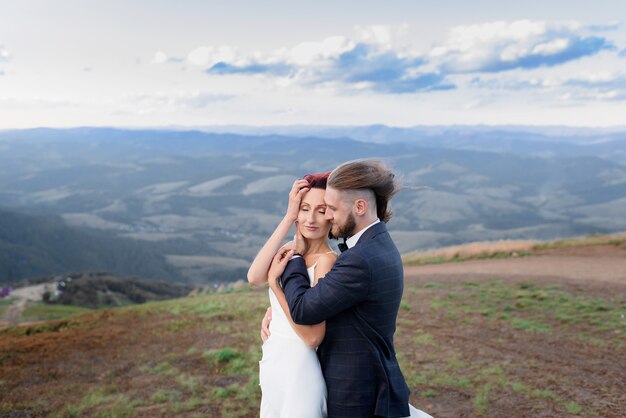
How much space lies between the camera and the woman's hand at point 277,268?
111 inches

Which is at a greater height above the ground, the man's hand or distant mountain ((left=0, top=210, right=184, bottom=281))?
the man's hand

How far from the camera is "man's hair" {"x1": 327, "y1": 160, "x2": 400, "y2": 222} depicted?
268cm

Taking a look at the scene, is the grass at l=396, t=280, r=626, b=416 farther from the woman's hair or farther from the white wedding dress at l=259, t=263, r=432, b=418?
the woman's hair

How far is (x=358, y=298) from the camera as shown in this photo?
261 centimetres

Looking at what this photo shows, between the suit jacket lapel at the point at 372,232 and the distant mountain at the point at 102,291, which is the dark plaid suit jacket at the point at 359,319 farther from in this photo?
the distant mountain at the point at 102,291

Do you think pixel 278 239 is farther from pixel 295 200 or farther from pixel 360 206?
pixel 360 206

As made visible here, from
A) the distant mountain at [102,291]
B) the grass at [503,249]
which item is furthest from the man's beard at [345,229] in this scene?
the distant mountain at [102,291]

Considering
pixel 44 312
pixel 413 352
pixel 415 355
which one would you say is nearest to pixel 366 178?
pixel 415 355

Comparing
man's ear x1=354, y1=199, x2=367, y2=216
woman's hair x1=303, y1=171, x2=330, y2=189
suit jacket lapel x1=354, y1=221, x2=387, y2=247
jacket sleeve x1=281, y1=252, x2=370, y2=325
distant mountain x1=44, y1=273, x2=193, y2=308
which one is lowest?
distant mountain x1=44, y1=273, x2=193, y2=308

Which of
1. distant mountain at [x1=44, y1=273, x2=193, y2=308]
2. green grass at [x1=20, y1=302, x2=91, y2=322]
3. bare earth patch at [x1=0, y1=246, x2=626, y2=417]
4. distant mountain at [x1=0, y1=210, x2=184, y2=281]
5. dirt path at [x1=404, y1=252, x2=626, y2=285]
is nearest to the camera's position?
bare earth patch at [x1=0, y1=246, x2=626, y2=417]

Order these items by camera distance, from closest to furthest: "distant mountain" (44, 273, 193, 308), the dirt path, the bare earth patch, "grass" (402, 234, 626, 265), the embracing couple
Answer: the embracing couple
the bare earth patch
the dirt path
"grass" (402, 234, 626, 265)
"distant mountain" (44, 273, 193, 308)

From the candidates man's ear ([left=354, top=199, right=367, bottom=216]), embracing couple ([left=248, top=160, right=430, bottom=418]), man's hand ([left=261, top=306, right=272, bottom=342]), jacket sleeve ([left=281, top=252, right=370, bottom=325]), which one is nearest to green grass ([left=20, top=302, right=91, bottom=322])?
man's hand ([left=261, top=306, right=272, bottom=342])

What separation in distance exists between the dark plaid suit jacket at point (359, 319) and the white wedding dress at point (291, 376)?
0.07 metres

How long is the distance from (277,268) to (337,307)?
432 millimetres
